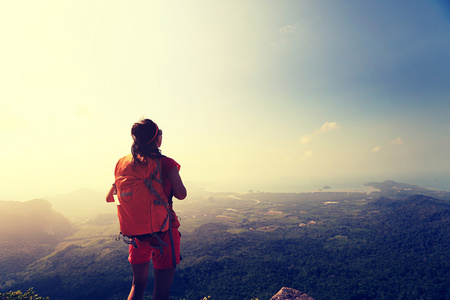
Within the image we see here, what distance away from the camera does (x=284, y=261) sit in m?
86.5

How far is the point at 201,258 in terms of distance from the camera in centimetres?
8912

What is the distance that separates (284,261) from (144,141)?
330 ft

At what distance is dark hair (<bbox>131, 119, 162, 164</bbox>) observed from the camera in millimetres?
2979

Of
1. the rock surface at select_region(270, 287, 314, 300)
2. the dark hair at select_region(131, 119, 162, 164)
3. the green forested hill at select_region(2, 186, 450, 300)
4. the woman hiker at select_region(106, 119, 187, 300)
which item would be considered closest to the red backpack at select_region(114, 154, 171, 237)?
the woman hiker at select_region(106, 119, 187, 300)

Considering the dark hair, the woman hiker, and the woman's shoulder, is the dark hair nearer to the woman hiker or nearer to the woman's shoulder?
the woman hiker

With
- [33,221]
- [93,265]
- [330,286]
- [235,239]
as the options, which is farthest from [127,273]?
[33,221]

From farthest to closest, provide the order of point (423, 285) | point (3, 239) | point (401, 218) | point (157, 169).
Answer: point (401, 218) < point (3, 239) < point (423, 285) < point (157, 169)

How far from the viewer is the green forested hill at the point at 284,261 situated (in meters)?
67.8

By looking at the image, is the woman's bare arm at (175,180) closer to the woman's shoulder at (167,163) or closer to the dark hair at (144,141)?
the woman's shoulder at (167,163)

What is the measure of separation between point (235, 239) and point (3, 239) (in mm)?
114861

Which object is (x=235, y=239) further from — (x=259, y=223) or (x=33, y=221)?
(x=33, y=221)

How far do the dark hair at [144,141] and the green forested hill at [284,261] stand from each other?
76.2m

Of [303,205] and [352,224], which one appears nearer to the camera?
[352,224]

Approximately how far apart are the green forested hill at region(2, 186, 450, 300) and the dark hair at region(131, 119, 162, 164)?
250ft
